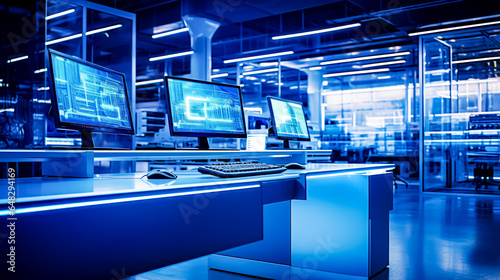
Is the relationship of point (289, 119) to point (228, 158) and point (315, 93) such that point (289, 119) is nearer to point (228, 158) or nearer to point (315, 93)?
point (228, 158)

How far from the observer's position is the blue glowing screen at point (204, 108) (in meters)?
2.29

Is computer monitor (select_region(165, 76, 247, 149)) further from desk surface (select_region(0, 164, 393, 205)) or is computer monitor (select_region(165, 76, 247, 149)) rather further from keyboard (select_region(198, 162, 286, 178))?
desk surface (select_region(0, 164, 393, 205))

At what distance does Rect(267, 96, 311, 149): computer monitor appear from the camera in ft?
9.98

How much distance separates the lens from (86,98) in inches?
72.8

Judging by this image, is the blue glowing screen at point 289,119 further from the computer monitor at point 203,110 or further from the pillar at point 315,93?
the pillar at point 315,93

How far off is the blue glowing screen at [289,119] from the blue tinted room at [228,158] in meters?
0.02

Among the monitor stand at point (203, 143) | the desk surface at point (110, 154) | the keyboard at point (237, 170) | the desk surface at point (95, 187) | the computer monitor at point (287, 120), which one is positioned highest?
the computer monitor at point (287, 120)

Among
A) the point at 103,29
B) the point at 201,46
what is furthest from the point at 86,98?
the point at 201,46

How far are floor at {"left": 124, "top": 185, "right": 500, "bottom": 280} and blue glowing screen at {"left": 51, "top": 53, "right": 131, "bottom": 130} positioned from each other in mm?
→ 1359

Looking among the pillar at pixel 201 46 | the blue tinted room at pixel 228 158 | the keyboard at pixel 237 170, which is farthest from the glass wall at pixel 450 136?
the keyboard at pixel 237 170

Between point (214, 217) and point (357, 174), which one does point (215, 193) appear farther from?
point (357, 174)

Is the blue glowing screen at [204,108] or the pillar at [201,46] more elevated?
the pillar at [201,46]

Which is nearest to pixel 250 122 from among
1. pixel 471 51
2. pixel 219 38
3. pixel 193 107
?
pixel 193 107

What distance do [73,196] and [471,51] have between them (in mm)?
12139
